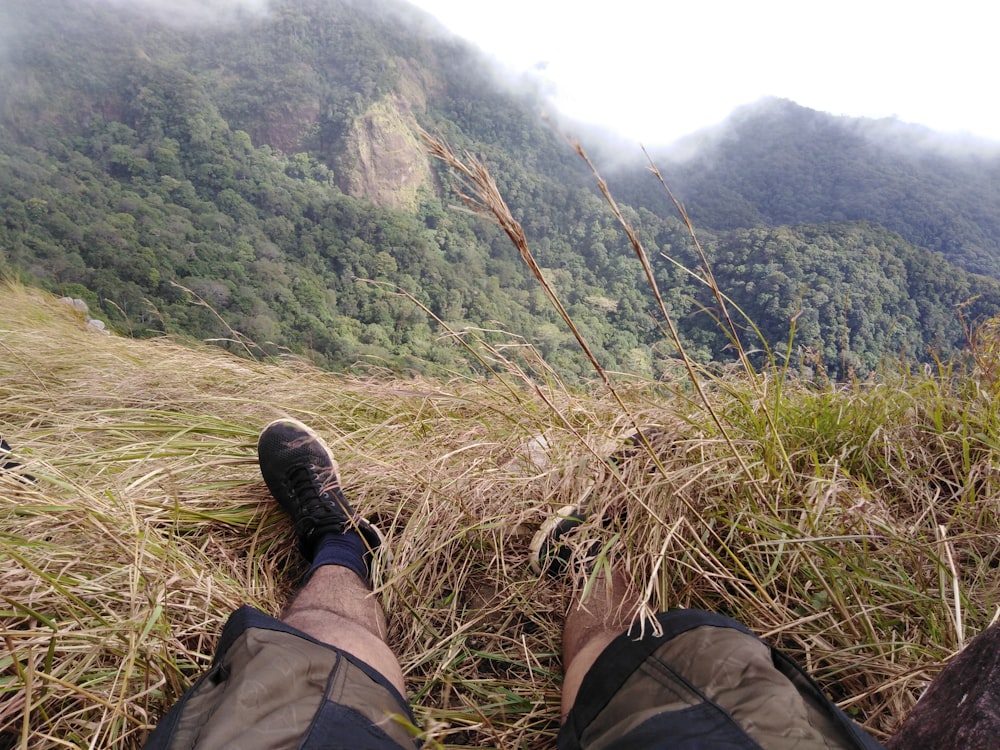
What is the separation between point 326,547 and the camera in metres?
A: 1.14

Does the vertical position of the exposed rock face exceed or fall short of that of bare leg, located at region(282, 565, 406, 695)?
it falls short

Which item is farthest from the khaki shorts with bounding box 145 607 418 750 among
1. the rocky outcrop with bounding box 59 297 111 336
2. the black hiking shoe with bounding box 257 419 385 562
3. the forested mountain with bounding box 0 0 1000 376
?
the rocky outcrop with bounding box 59 297 111 336

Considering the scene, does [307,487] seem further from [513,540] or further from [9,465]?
[9,465]

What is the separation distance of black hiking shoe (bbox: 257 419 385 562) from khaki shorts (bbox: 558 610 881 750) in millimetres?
580

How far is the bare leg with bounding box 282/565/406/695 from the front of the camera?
86 cm

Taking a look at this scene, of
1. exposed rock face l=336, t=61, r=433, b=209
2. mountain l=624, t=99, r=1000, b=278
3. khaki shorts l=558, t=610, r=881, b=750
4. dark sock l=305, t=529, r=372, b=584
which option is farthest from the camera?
exposed rock face l=336, t=61, r=433, b=209

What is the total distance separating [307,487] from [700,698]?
95cm

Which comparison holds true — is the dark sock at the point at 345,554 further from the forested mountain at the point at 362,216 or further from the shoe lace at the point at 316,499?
the forested mountain at the point at 362,216

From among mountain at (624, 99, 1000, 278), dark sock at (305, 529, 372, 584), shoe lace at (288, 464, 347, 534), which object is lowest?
dark sock at (305, 529, 372, 584)

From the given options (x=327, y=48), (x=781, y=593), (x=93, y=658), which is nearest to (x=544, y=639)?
(x=781, y=593)

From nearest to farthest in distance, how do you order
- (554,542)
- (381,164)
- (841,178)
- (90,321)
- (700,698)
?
(700,698)
(554,542)
(90,321)
(381,164)
(841,178)

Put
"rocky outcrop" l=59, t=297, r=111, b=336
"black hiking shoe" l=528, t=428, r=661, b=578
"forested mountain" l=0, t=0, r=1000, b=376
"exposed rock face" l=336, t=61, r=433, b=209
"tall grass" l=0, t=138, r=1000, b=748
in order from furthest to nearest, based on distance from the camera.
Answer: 1. "exposed rock face" l=336, t=61, r=433, b=209
2. "rocky outcrop" l=59, t=297, r=111, b=336
3. "forested mountain" l=0, t=0, r=1000, b=376
4. "black hiking shoe" l=528, t=428, r=661, b=578
5. "tall grass" l=0, t=138, r=1000, b=748

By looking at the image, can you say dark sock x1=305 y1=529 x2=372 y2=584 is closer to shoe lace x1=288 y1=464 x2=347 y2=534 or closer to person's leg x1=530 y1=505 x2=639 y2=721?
shoe lace x1=288 y1=464 x2=347 y2=534

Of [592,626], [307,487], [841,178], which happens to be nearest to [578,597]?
[592,626]
